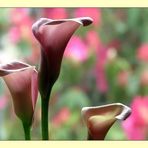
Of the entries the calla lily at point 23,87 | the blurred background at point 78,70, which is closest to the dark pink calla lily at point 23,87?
the calla lily at point 23,87

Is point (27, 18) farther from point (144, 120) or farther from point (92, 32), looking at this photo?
point (144, 120)

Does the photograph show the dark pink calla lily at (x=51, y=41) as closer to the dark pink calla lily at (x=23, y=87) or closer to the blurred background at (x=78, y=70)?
the dark pink calla lily at (x=23, y=87)

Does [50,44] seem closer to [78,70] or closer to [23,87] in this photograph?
[23,87]

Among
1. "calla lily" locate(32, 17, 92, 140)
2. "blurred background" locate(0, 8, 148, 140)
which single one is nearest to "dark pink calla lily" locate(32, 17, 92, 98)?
"calla lily" locate(32, 17, 92, 140)

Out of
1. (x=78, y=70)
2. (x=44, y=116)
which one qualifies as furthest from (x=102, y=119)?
(x=78, y=70)

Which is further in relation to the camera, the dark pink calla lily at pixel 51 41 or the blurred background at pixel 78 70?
the blurred background at pixel 78 70

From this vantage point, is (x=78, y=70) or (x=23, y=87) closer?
Answer: (x=23, y=87)

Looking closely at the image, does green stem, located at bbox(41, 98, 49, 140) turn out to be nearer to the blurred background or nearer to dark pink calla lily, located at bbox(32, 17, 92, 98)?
dark pink calla lily, located at bbox(32, 17, 92, 98)
